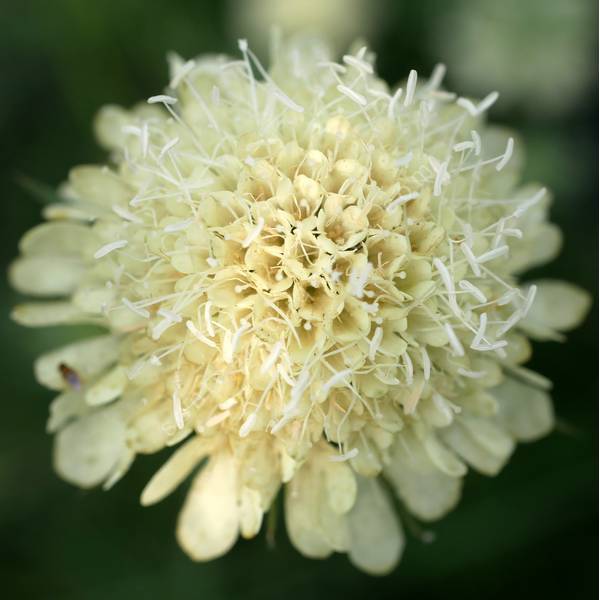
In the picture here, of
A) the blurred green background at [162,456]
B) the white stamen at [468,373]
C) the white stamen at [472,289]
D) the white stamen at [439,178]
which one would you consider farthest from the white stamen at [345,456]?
the blurred green background at [162,456]

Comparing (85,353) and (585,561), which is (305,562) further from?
(85,353)

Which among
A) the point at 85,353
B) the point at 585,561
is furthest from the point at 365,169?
the point at 585,561

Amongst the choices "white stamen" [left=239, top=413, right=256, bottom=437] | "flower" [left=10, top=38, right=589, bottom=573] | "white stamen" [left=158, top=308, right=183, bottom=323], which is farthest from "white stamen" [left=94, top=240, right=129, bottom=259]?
"white stamen" [left=239, top=413, right=256, bottom=437]

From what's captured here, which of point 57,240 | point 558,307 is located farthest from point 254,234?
point 558,307

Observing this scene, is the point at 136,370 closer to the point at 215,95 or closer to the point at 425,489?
the point at 215,95

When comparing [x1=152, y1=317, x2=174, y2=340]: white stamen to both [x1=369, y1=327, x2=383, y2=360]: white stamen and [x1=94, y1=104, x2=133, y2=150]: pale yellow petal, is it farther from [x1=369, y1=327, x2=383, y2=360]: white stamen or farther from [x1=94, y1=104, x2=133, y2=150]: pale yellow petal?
[x1=94, y1=104, x2=133, y2=150]: pale yellow petal
